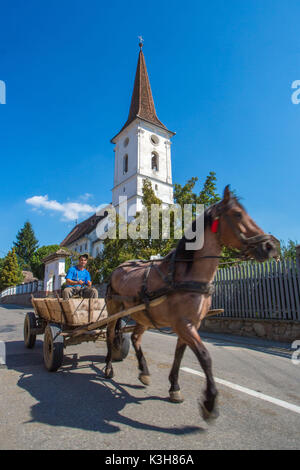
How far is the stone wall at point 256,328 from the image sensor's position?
7.68 meters

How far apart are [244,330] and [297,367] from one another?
3.87 m

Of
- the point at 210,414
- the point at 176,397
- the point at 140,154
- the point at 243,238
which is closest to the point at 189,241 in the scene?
the point at 243,238

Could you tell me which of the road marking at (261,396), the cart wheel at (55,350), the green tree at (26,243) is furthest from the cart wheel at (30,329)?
the green tree at (26,243)

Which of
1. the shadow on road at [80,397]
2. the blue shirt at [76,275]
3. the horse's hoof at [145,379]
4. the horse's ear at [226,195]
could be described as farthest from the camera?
the blue shirt at [76,275]

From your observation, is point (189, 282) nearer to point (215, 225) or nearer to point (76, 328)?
point (215, 225)

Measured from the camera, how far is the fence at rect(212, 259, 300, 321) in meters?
7.95

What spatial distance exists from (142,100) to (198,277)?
134 feet

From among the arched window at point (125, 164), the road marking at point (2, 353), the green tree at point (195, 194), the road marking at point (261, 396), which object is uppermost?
the arched window at point (125, 164)

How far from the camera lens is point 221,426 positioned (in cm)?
257

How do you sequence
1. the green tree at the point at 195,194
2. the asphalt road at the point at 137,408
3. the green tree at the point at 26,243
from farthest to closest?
the green tree at the point at 26,243 < the green tree at the point at 195,194 < the asphalt road at the point at 137,408

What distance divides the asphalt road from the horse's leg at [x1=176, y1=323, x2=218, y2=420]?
0.23 meters

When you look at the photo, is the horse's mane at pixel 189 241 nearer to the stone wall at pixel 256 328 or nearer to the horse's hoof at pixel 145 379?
the horse's hoof at pixel 145 379

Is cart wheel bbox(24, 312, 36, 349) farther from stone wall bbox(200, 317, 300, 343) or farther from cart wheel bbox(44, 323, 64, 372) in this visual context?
stone wall bbox(200, 317, 300, 343)

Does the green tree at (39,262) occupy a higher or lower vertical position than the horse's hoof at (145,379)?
higher
